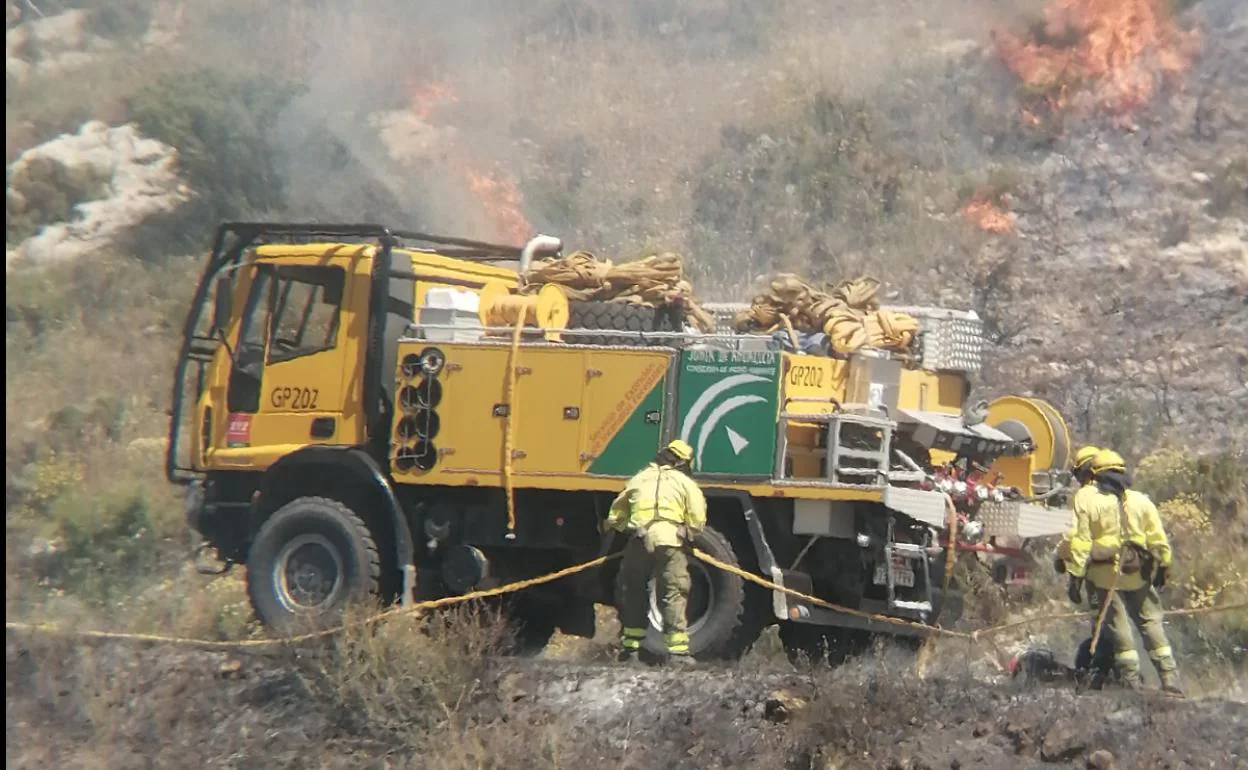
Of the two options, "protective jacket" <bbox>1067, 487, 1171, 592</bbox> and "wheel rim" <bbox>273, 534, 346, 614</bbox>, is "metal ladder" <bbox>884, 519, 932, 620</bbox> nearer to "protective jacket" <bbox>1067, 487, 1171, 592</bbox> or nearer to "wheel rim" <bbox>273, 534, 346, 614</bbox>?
"protective jacket" <bbox>1067, 487, 1171, 592</bbox>

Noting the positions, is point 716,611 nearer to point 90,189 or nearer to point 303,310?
point 303,310

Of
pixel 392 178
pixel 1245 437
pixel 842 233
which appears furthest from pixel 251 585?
pixel 392 178

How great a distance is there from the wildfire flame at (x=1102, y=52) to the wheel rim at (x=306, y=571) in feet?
49.2

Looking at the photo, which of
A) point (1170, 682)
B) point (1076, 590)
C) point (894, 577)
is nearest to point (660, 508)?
point (894, 577)

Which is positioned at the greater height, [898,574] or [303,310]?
[303,310]

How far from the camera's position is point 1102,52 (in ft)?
78.6

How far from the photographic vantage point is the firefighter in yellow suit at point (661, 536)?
10.1m

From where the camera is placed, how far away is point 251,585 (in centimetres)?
1164

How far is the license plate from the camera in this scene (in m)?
10.5

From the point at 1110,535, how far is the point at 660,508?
261cm

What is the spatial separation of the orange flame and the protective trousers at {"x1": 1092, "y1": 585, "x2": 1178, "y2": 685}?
12.1 metres

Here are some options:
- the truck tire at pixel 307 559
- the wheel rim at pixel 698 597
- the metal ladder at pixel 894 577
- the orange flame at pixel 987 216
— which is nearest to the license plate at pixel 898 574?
the metal ladder at pixel 894 577

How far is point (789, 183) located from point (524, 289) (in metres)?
12.8

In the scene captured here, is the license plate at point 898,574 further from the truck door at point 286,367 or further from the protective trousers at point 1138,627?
the truck door at point 286,367
